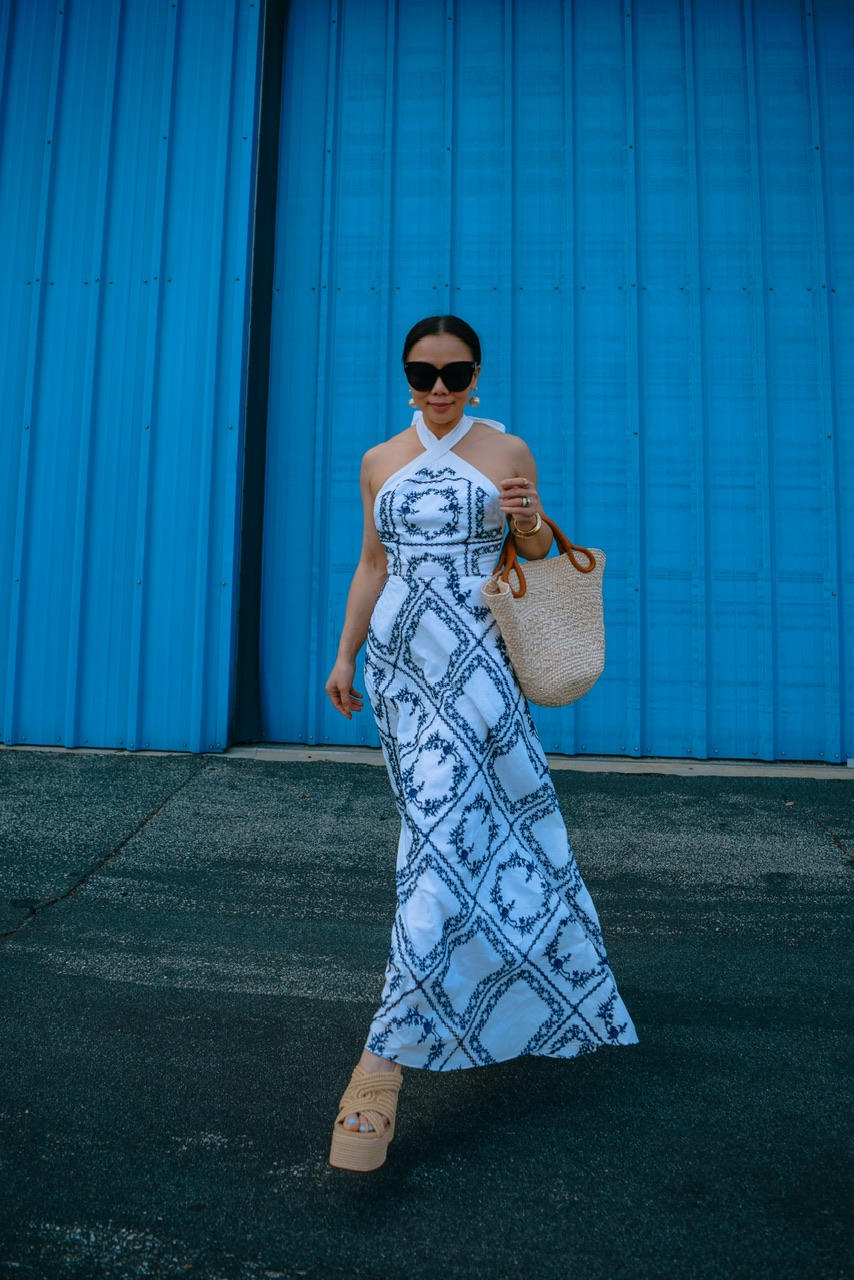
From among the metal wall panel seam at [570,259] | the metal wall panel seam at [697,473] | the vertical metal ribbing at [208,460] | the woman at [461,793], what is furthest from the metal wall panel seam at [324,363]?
the woman at [461,793]

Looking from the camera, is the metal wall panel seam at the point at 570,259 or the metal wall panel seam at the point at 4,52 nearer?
the metal wall panel seam at the point at 570,259

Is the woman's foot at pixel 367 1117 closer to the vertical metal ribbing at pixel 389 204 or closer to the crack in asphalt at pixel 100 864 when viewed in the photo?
the crack in asphalt at pixel 100 864

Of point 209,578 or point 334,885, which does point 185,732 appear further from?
point 334,885

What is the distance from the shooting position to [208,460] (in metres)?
5.10

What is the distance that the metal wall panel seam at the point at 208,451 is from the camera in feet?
16.6

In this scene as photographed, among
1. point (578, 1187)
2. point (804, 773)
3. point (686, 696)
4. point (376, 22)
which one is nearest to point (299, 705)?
point (686, 696)

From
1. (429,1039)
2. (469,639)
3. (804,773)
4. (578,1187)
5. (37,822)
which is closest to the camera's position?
(578,1187)

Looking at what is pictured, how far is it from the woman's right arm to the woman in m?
0.11

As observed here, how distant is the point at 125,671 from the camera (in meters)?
5.16

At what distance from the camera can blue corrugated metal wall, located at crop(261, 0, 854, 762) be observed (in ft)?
17.0

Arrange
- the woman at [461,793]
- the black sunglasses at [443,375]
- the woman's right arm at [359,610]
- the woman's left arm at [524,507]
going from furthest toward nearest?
the woman's right arm at [359,610], the black sunglasses at [443,375], the woman's left arm at [524,507], the woman at [461,793]

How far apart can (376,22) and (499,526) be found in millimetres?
4982

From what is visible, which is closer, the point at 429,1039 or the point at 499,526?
the point at 429,1039

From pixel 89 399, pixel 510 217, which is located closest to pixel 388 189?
pixel 510 217
